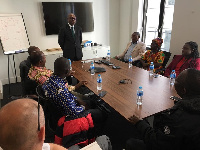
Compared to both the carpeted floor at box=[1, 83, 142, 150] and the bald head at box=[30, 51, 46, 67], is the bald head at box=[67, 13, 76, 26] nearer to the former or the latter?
the bald head at box=[30, 51, 46, 67]

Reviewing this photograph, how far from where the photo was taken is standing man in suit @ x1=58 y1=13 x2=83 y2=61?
3.45 meters

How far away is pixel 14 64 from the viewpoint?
13.4ft

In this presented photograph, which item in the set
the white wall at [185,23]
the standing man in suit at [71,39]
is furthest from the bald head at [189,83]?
the standing man in suit at [71,39]

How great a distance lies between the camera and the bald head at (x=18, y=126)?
606 mm

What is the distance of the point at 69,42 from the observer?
11.7 feet

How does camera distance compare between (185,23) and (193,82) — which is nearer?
(193,82)

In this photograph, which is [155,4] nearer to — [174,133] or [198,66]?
[198,66]

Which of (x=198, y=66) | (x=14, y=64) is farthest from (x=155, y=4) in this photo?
(x=14, y=64)

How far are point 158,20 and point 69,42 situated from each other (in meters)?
2.48

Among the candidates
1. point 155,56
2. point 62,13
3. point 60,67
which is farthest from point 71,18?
point 60,67

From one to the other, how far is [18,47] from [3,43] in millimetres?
317

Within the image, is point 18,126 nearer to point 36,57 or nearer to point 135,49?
point 36,57

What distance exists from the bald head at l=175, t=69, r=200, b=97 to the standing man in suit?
2.77 m

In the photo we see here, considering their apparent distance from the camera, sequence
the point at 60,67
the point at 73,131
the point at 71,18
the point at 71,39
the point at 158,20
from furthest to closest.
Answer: the point at 158,20 < the point at 71,39 < the point at 71,18 < the point at 60,67 < the point at 73,131
